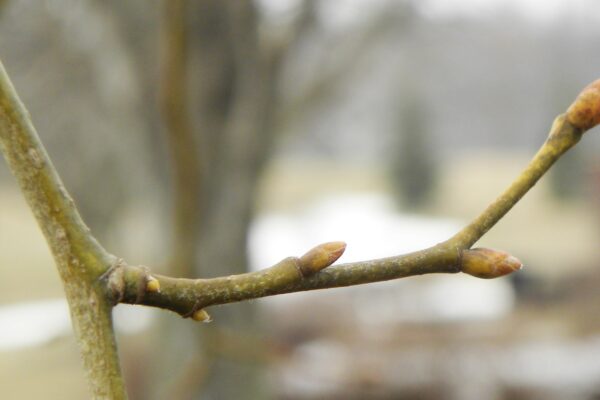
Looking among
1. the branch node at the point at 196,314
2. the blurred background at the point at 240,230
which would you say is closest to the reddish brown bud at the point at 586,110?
the branch node at the point at 196,314

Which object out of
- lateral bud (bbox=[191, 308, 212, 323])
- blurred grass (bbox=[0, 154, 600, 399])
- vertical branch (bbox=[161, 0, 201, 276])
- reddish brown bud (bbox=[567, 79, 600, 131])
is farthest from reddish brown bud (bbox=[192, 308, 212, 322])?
blurred grass (bbox=[0, 154, 600, 399])

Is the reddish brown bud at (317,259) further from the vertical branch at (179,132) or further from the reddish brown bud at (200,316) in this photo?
the vertical branch at (179,132)

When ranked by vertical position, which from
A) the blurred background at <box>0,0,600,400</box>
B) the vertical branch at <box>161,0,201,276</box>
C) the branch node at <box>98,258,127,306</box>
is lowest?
the branch node at <box>98,258,127,306</box>

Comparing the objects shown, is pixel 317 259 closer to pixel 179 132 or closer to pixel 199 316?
pixel 199 316

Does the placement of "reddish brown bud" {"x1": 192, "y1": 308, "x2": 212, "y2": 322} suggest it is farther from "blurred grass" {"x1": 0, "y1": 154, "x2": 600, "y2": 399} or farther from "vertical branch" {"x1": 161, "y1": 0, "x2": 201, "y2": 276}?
"blurred grass" {"x1": 0, "y1": 154, "x2": 600, "y2": 399}

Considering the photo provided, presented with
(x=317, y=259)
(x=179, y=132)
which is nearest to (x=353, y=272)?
(x=317, y=259)
